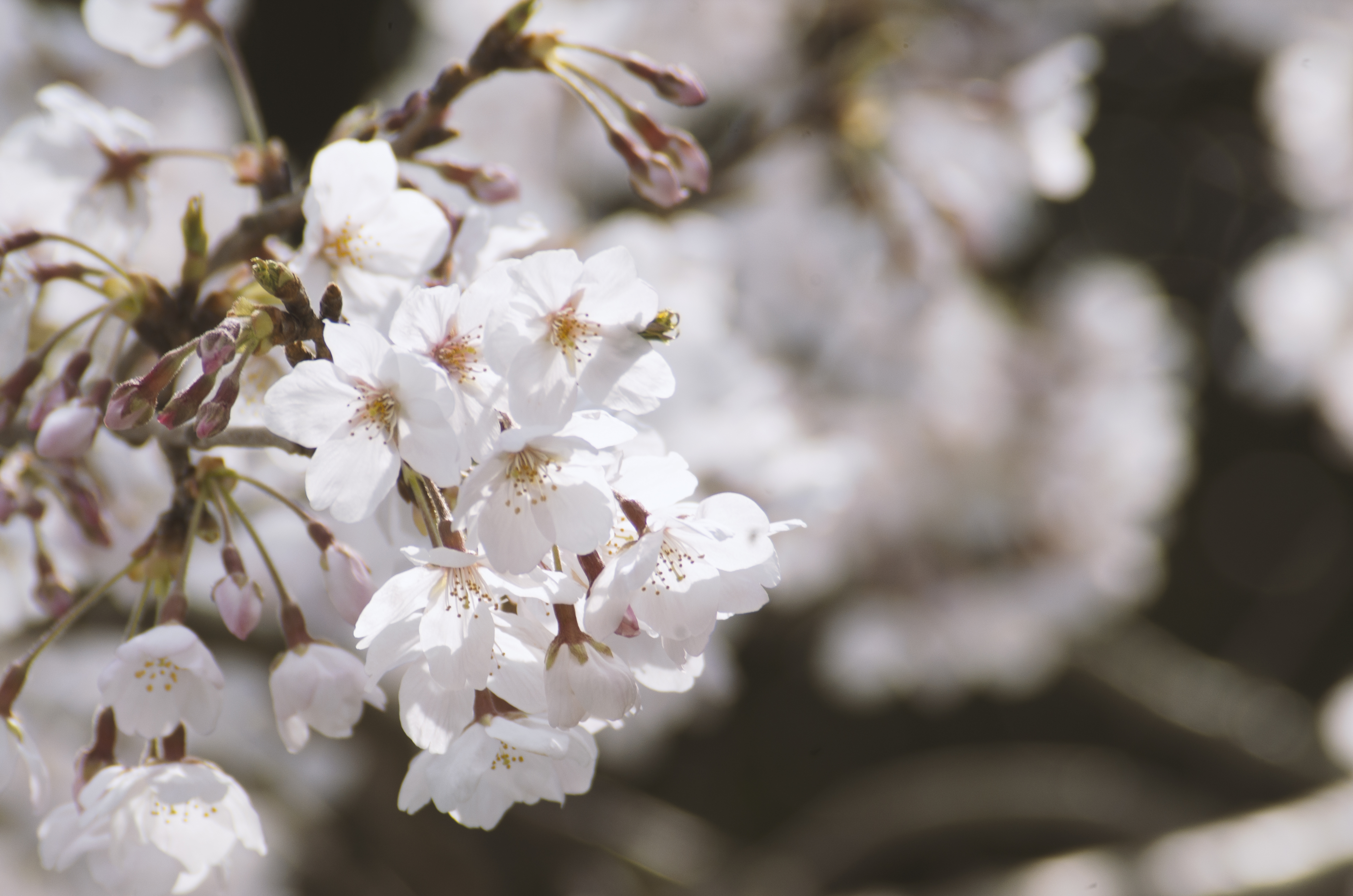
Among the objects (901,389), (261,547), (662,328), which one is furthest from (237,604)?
(901,389)

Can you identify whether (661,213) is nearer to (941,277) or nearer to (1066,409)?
(941,277)

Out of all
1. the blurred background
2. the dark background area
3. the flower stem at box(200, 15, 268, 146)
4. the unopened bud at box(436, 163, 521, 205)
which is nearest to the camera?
the unopened bud at box(436, 163, 521, 205)

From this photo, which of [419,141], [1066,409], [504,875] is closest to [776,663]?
[504,875]

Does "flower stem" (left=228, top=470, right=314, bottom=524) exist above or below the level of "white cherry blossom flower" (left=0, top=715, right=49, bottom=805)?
above

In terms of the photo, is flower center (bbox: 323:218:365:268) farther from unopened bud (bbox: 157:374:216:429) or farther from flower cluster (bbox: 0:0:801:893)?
unopened bud (bbox: 157:374:216:429)

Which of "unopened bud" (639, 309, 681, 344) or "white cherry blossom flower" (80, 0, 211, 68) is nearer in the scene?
"unopened bud" (639, 309, 681, 344)

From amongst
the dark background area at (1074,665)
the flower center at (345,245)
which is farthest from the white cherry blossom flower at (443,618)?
the dark background area at (1074,665)

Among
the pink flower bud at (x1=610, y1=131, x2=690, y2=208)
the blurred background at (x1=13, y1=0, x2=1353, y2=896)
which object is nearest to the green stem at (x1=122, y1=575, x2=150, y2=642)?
the pink flower bud at (x1=610, y1=131, x2=690, y2=208)
